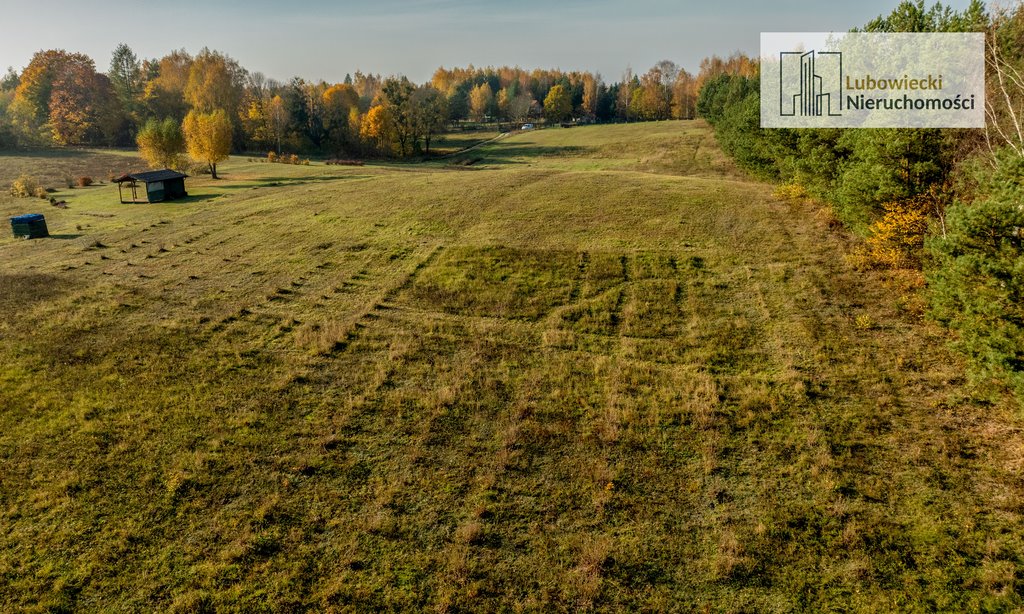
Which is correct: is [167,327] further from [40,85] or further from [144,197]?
[40,85]

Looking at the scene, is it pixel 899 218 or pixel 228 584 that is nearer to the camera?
pixel 228 584

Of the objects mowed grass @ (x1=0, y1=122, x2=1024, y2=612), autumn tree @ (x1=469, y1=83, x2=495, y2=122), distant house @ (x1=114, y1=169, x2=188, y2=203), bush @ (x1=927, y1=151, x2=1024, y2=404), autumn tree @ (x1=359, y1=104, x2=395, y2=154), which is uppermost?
autumn tree @ (x1=469, y1=83, x2=495, y2=122)

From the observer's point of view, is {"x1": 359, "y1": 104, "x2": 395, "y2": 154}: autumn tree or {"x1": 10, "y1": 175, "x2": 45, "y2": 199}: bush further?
{"x1": 359, "y1": 104, "x2": 395, "y2": 154}: autumn tree

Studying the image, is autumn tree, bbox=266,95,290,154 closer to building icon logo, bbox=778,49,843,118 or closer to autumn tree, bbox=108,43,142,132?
autumn tree, bbox=108,43,142,132

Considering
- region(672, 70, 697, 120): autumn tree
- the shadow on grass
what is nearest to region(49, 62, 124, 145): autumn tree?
the shadow on grass

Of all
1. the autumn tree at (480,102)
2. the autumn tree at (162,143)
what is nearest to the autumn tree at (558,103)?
the autumn tree at (480,102)

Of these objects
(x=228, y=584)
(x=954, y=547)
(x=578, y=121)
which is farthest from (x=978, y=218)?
(x=578, y=121)
